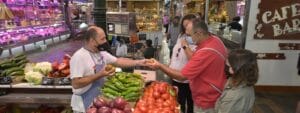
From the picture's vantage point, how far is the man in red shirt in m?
3.46

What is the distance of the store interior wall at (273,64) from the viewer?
304 inches

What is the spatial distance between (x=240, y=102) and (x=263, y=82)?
5.62 metres

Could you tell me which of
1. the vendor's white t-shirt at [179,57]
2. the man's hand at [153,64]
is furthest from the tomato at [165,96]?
the vendor's white t-shirt at [179,57]

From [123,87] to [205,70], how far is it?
98 cm

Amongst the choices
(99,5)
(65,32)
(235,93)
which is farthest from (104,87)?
(65,32)

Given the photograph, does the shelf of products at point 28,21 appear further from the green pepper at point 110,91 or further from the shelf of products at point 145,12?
the green pepper at point 110,91

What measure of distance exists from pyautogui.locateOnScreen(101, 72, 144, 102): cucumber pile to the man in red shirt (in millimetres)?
475

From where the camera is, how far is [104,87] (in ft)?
12.5

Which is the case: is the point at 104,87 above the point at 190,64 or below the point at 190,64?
below

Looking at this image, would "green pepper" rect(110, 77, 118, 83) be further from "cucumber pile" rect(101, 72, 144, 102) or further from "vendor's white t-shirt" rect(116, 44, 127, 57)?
"vendor's white t-shirt" rect(116, 44, 127, 57)

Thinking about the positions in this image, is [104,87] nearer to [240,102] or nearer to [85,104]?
[85,104]

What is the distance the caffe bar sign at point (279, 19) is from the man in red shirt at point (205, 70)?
14.5 feet

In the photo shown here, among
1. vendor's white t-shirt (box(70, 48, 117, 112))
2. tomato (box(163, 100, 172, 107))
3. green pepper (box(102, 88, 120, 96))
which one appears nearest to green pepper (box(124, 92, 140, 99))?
green pepper (box(102, 88, 120, 96))

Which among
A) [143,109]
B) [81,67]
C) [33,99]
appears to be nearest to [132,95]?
[143,109]
